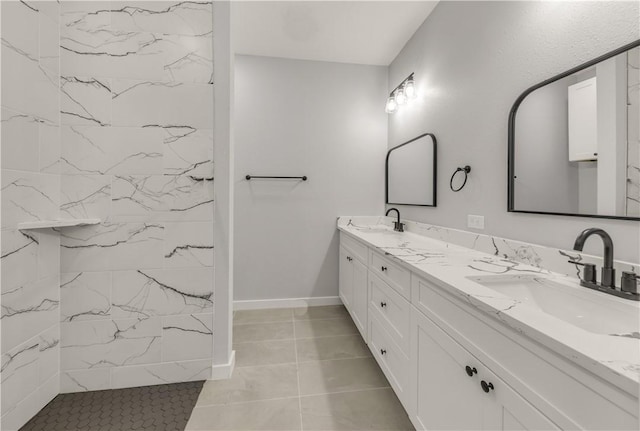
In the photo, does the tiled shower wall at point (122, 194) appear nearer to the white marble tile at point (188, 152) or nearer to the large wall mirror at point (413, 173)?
the white marble tile at point (188, 152)

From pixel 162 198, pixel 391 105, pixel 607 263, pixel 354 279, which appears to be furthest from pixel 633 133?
pixel 162 198

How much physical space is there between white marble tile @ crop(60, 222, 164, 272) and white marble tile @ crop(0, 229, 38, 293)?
0.16 metres

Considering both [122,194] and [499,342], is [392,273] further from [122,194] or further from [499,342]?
[122,194]

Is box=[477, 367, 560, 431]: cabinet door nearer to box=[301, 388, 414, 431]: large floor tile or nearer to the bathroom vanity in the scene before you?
the bathroom vanity

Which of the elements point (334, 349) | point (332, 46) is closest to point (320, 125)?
point (332, 46)

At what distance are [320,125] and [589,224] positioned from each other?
2299mm

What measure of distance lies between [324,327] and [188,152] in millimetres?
1769

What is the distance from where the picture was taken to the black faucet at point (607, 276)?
86 centimetres

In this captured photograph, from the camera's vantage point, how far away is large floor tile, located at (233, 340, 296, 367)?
1.91m

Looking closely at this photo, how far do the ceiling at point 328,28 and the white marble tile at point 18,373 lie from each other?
2.30 metres

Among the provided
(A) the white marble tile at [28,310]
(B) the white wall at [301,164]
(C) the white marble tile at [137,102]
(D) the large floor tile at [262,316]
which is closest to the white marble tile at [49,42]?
(C) the white marble tile at [137,102]

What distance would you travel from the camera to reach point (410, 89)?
240 centimetres

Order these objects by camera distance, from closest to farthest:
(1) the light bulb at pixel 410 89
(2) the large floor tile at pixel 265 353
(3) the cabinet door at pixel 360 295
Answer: (2) the large floor tile at pixel 265 353
(3) the cabinet door at pixel 360 295
(1) the light bulb at pixel 410 89

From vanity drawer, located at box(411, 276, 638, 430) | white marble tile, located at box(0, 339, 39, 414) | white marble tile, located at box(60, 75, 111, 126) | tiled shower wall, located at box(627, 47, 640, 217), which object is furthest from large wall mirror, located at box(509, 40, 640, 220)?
white marble tile, located at box(0, 339, 39, 414)
